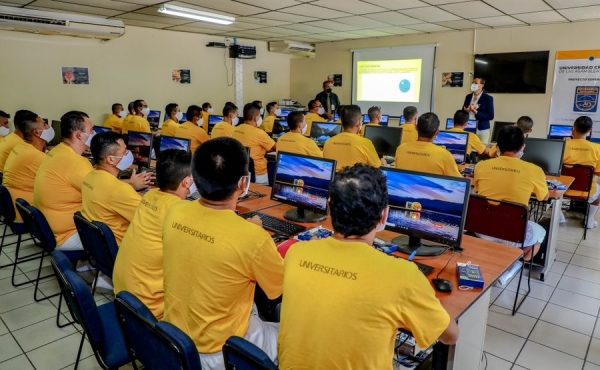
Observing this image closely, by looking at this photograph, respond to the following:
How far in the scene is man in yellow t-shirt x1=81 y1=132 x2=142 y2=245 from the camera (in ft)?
8.45

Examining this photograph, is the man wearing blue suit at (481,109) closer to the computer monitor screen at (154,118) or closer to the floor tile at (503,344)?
the floor tile at (503,344)

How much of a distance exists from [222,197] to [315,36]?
840 centimetres

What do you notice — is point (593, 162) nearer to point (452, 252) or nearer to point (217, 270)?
point (452, 252)

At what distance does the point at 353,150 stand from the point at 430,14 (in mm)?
3728

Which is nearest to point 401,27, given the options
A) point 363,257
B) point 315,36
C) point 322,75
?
point 315,36

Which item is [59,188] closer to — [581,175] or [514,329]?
[514,329]

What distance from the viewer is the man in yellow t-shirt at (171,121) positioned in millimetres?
6688

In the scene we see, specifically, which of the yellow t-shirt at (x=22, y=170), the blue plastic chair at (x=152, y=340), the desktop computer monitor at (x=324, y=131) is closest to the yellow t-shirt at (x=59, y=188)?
the yellow t-shirt at (x=22, y=170)

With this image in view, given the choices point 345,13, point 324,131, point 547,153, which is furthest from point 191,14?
point 547,153

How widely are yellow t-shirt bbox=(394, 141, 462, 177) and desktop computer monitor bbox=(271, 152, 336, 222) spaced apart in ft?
3.27

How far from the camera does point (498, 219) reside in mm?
2873

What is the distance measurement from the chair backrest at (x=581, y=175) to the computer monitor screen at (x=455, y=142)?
1.04 m

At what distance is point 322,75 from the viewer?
35.4 ft

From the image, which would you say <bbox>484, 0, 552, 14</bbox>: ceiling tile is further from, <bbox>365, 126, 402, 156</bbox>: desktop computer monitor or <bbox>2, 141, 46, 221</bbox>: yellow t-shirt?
<bbox>2, 141, 46, 221</bbox>: yellow t-shirt
